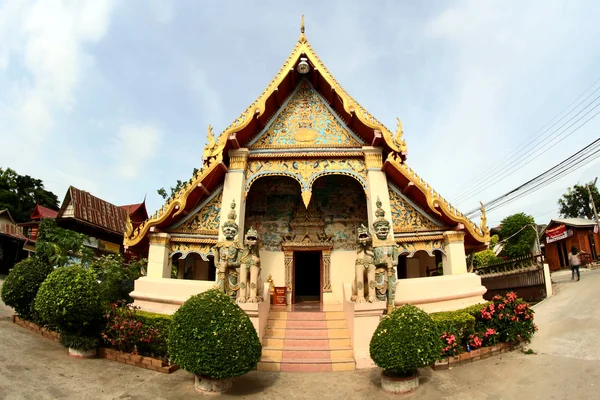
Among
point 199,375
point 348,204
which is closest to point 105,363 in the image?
point 199,375

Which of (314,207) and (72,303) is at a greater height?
(314,207)

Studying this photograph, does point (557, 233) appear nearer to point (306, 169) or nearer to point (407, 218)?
point (407, 218)

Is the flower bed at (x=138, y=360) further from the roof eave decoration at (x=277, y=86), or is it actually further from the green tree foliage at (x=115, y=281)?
the roof eave decoration at (x=277, y=86)

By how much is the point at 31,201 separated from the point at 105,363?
31263 millimetres

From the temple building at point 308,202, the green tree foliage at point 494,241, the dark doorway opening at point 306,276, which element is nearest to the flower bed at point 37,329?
the temple building at point 308,202

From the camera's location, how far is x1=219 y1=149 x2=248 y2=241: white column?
26.5ft

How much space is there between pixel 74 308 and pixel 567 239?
2226cm

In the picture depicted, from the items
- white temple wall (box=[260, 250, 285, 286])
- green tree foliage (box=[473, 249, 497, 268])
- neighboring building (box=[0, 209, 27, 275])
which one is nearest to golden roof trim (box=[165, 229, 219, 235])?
white temple wall (box=[260, 250, 285, 286])

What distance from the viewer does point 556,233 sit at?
20500 millimetres

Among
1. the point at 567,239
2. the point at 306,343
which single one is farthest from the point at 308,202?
the point at 567,239

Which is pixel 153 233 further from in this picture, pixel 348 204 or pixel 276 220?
pixel 348 204

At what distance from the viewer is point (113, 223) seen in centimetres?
1977

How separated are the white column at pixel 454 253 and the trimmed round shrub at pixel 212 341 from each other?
4.87 meters

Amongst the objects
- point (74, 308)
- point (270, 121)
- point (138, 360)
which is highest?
point (270, 121)
